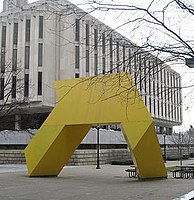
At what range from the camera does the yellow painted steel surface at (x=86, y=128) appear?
60.3 feet

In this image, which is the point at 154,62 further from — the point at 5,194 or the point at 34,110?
the point at 34,110

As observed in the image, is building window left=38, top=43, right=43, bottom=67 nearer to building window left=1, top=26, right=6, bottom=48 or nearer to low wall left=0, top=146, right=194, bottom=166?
building window left=1, top=26, right=6, bottom=48

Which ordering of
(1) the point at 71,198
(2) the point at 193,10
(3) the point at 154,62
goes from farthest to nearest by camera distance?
(1) the point at 71,198, (3) the point at 154,62, (2) the point at 193,10

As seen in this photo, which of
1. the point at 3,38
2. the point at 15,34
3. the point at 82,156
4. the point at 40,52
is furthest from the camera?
the point at 3,38

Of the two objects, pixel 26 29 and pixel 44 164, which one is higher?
pixel 26 29

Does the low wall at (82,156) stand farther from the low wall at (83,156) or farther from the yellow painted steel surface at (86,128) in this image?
the yellow painted steel surface at (86,128)

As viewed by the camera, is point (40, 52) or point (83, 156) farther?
point (40, 52)

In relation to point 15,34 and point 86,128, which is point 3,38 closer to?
point 15,34

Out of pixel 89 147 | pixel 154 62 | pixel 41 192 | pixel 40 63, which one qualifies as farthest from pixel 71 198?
pixel 40 63

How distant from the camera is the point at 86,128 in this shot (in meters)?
21.2

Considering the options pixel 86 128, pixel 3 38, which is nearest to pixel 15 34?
pixel 3 38

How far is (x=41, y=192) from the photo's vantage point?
46.2ft

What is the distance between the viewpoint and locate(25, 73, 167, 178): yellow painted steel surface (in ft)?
60.3

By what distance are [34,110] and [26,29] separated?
1025 centimetres
